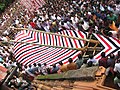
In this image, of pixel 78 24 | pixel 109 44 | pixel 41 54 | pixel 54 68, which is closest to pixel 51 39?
pixel 41 54

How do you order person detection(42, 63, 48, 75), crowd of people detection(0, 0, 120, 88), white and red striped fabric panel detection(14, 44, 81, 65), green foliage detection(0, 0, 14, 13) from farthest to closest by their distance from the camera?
green foliage detection(0, 0, 14, 13)
white and red striped fabric panel detection(14, 44, 81, 65)
person detection(42, 63, 48, 75)
crowd of people detection(0, 0, 120, 88)

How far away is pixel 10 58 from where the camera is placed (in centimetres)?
2095

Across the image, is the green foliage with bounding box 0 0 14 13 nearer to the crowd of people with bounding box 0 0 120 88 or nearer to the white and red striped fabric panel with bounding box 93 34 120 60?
the crowd of people with bounding box 0 0 120 88

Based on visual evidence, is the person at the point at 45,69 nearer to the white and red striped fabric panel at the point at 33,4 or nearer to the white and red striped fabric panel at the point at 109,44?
the white and red striped fabric panel at the point at 109,44

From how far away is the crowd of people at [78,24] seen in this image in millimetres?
13250

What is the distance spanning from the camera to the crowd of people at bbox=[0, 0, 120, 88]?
13250 millimetres

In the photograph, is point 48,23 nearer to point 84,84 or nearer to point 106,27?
point 106,27

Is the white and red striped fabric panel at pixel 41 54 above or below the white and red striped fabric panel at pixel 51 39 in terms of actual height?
below

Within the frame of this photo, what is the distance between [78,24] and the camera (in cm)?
2016

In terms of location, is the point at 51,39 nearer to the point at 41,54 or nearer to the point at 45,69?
the point at 41,54

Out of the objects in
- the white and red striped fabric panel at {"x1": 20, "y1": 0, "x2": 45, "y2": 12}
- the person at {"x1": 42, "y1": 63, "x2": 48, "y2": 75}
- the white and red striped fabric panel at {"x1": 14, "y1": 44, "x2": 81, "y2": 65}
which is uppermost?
the white and red striped fabric panel at {"x1": 20, "y1": 0, "x2": 45, "y2": 12}

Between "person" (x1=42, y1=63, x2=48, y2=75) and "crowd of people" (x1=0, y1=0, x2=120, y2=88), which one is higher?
"crowd of people" (x1=0, y1=0, x2=120, y2=88)

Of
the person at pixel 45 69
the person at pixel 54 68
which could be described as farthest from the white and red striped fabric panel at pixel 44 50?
the person at pixel 54 68

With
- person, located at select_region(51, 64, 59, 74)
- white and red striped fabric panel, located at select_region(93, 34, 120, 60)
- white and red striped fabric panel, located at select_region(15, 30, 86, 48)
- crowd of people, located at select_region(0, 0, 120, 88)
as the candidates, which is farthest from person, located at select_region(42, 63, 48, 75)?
white and red striped fabric panel, located at select_region(93, 34, 120, 60)
